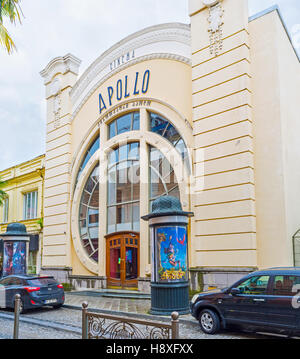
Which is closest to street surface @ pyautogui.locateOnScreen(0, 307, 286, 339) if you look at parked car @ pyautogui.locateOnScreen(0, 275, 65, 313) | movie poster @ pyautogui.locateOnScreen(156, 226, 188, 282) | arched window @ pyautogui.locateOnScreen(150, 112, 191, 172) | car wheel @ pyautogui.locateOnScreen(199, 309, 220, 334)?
car wheel @ pyautogui.locateOnScreen(199, 309, 220, 334)

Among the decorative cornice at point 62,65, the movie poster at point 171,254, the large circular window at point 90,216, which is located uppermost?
the decorative cornice at point 62,65

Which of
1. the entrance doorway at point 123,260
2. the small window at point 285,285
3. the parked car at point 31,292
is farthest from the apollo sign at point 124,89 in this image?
the small window at point 285,285

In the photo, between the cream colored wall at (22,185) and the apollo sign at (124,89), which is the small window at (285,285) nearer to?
the apollo sign at (124,89)

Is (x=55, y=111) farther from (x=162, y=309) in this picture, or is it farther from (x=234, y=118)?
(x=162, y=309)

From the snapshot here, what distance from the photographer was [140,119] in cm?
1717

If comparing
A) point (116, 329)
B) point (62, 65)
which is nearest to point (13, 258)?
point (62, 65)

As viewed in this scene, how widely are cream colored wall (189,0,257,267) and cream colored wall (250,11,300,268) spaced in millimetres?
299

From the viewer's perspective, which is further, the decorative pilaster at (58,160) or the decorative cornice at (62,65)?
the decorative cornice at (62,65)

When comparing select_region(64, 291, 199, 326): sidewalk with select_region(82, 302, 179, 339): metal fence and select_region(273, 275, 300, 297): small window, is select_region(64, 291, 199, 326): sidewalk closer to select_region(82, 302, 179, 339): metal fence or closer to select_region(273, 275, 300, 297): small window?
select_region(273, 275, 300, 297): small window

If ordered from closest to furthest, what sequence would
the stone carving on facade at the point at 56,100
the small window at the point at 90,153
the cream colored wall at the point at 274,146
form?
the cream colored wall at the point at 274,146, the small window at the point at 90,153, the stone carving on facade at the point at 56,100

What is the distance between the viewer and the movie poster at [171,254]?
11516mm

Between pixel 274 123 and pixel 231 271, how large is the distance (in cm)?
505

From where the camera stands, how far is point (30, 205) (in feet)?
84.1
